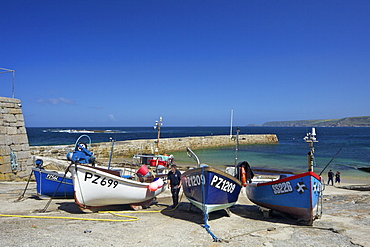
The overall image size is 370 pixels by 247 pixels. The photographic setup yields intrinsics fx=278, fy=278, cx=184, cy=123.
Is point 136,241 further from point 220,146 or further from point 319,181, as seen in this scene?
point 220,146

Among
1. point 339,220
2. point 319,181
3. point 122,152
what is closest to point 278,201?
point 319,181

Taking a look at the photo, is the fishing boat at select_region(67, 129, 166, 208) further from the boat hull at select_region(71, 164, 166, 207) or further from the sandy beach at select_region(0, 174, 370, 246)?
the sandy beach at select_region(0, 174, 370, 246)

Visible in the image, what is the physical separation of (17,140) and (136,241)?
449 inches

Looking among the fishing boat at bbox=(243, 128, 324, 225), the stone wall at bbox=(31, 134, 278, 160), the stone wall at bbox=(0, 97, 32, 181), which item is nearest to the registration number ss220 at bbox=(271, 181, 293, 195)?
the fishing boat at bbox=(243, 128, 324, 225)

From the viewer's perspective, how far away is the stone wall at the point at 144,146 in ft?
103

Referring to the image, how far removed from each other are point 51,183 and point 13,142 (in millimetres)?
5601

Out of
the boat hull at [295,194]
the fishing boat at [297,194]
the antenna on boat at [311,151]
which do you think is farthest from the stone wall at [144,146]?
the antenna on boat at [311,151]

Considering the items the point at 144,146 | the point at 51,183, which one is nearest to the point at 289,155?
the point at 144,146

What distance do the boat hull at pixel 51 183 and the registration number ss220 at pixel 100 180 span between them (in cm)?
230

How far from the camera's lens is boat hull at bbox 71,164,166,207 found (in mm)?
8500

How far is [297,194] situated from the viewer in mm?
8188

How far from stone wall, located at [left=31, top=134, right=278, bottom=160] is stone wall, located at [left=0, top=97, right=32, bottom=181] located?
15.2m

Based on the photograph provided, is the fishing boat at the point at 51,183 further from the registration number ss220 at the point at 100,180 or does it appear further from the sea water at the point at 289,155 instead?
the sea water at the point at 289,155

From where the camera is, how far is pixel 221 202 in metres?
8.44
